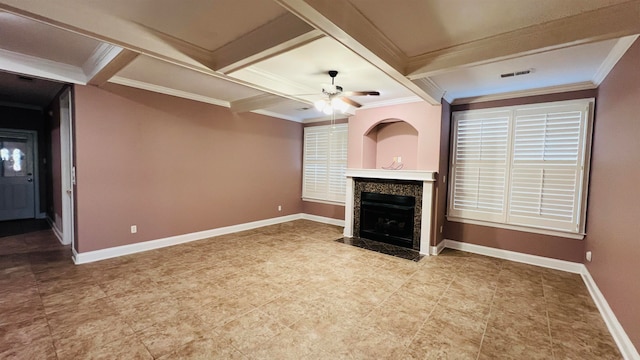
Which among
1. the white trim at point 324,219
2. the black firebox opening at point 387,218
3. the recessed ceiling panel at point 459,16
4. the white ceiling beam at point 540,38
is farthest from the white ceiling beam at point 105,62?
the white trim at point 324,219

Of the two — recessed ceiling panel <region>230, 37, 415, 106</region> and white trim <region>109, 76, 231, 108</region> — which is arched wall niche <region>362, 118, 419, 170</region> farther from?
white trim <region>109, 76, 231, 108</region>

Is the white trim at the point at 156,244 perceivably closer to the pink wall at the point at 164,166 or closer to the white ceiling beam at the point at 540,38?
the pink wall at the point at 164,166

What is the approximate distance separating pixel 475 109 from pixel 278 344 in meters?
4.53

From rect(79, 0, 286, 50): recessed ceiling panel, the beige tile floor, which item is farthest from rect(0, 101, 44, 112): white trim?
rect(79, 0, 286, 50): recessed ceiling panel

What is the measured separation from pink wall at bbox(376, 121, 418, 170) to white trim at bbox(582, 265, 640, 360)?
2.85 metres

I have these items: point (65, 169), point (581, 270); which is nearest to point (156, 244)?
point (65, 169)

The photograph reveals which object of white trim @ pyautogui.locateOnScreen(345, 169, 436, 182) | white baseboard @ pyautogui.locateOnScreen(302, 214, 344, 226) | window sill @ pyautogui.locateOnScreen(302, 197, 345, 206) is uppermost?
white trim @ pyautogui.locateOnScreen(345, 169, 436, 182)

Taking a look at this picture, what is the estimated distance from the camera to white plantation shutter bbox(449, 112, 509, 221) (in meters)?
4.31

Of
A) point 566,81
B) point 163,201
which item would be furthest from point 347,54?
point 163,201

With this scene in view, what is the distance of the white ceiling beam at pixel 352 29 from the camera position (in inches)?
69.1

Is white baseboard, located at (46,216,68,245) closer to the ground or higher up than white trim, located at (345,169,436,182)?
closer to the ground

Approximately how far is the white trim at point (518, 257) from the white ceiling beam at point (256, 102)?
12.8ft

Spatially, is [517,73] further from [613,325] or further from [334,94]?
[613,325]

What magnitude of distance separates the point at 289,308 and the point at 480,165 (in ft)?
12.5
